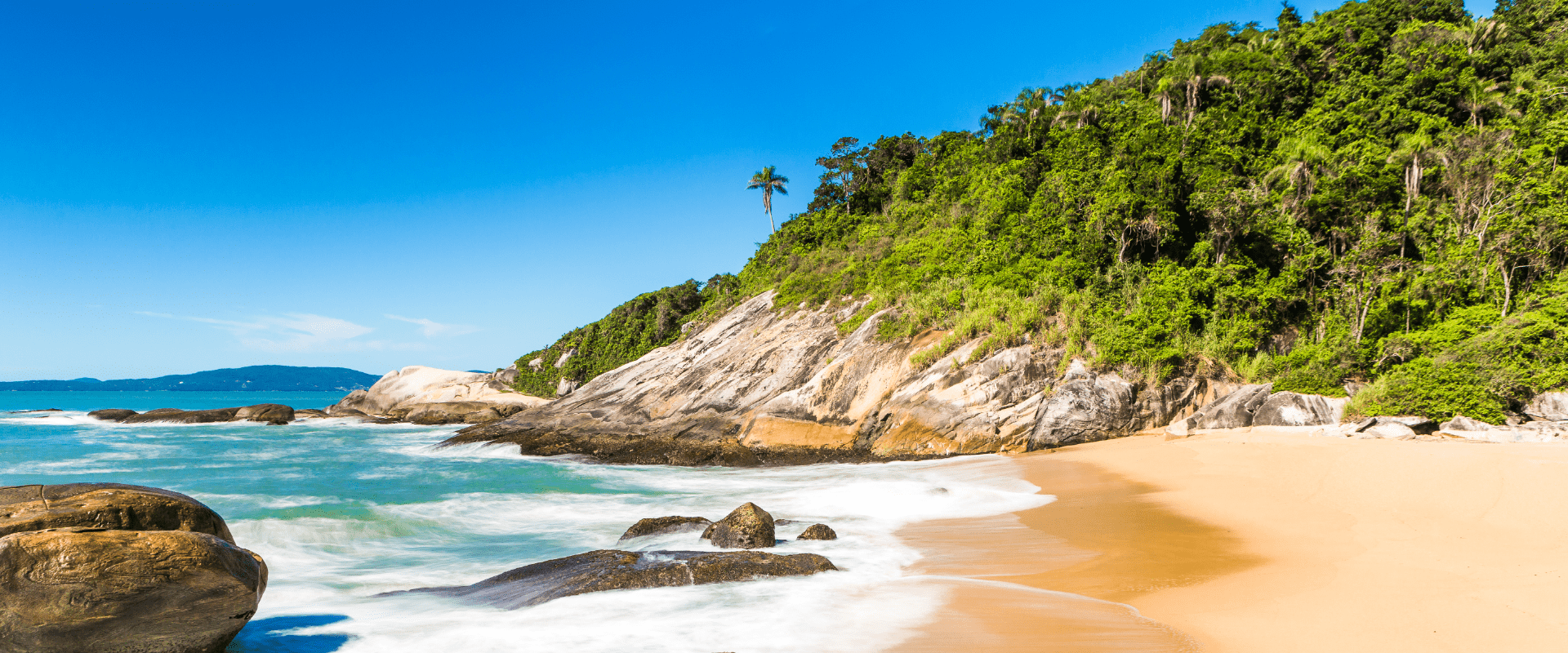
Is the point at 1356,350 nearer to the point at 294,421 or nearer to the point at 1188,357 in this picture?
the point at 1188,357

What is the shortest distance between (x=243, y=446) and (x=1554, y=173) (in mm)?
43983

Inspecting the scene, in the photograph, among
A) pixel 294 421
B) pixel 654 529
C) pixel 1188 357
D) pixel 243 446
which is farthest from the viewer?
pixel 294 421

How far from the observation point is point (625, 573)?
642cm

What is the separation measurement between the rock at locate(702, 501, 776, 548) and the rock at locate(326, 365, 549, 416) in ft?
122

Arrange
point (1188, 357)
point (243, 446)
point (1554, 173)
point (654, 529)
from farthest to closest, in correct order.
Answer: point (243, 446)
point (1188, 357)
point (1554, 173)
point (654, 529)

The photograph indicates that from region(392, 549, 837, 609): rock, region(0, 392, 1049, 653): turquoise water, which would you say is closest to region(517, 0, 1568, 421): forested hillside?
region(0, 392, 1049, 653): turquoise water

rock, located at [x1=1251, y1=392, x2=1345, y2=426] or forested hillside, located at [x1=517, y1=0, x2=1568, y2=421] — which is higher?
forested hillside, located at [x1=517, y1=0, x2=1568, y2=421]

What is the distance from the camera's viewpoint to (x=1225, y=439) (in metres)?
13.4

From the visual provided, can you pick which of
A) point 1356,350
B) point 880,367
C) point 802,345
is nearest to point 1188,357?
point 1356,350

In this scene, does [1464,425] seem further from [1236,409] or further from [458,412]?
[458,412]

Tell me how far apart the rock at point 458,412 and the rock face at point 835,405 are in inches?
545

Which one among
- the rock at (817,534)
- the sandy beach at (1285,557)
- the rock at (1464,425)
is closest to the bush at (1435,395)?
the rock at (1464,425)

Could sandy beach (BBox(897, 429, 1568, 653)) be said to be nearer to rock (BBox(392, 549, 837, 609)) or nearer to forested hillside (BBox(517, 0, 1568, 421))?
rock (BBox(392, 549, 837, 609))

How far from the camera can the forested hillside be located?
49.9 feet
